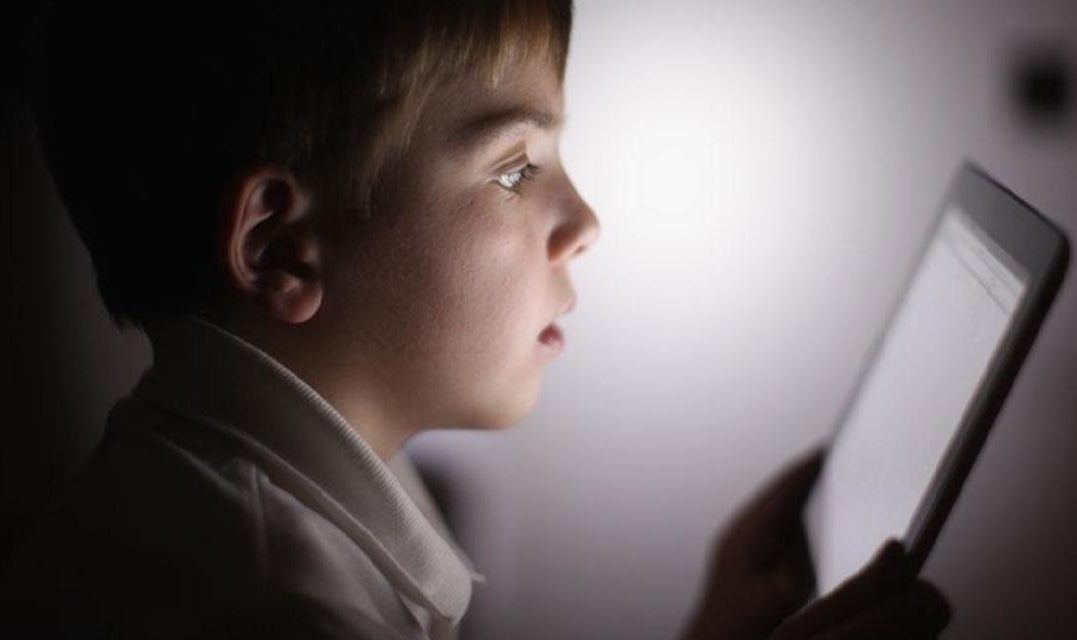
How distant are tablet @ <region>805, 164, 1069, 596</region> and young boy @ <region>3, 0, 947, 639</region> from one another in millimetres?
78

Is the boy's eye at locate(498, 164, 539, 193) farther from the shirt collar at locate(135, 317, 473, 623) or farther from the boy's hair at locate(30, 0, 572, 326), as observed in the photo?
the shirt collar at locate(135, 317, 473, 623)

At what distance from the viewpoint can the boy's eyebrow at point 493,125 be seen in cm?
63

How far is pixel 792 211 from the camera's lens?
1.03 meters

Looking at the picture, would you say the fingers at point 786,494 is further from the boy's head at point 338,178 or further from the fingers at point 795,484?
the boy's head at point 338,178

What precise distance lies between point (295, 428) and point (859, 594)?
0.35m

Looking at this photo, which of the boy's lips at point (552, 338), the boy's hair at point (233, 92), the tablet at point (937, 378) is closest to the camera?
the tablet at point (937, 378)

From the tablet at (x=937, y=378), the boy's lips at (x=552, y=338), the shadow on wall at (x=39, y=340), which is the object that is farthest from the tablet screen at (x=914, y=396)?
the shadow on wall at (x=39, y=340)

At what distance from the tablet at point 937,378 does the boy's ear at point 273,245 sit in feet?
1.26

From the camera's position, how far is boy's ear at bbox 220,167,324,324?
0.61m

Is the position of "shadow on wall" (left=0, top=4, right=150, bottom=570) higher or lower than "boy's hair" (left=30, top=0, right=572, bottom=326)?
lower

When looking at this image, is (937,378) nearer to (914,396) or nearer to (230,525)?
(914,396)

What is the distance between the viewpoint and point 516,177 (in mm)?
667

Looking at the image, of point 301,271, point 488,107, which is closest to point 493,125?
point 488,107

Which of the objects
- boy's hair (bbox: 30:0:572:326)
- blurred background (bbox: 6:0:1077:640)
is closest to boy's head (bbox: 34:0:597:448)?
boy's hair (bbox: 30:0:572:326)
